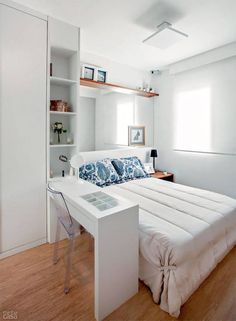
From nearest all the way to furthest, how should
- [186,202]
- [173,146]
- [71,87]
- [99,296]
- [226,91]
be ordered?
[99,296]
[186,202]
[71,87]
[226,91]
[173,146]

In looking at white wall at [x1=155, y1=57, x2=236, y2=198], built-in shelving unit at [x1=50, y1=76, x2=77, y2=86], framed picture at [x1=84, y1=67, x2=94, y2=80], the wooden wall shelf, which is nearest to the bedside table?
white wall at [x1=155, y1=57, x2=236, y2=198]

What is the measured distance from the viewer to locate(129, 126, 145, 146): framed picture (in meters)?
3.73

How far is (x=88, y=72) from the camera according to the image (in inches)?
114

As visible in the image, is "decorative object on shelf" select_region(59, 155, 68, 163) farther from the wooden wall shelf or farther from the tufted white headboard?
the wooden wall shelf

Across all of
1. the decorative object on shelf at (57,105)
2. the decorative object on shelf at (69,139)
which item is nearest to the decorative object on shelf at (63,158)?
the decorative object on shelf at (69,139)

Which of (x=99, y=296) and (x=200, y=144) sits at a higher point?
(x=200, y=144)

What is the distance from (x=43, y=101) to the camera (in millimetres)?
2189

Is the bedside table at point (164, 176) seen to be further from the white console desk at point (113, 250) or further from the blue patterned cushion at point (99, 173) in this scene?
the white console desk at point (113, 250)

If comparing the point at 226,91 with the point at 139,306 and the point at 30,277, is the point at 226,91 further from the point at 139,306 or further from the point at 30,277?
the point at 30,277

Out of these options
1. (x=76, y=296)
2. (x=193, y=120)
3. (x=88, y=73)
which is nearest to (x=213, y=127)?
(x=193, y=120)

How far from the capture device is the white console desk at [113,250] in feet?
4.39

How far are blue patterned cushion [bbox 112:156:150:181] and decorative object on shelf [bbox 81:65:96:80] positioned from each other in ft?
4.29

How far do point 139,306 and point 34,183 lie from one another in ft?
5.14

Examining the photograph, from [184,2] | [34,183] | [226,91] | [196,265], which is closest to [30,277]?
[34,183]
